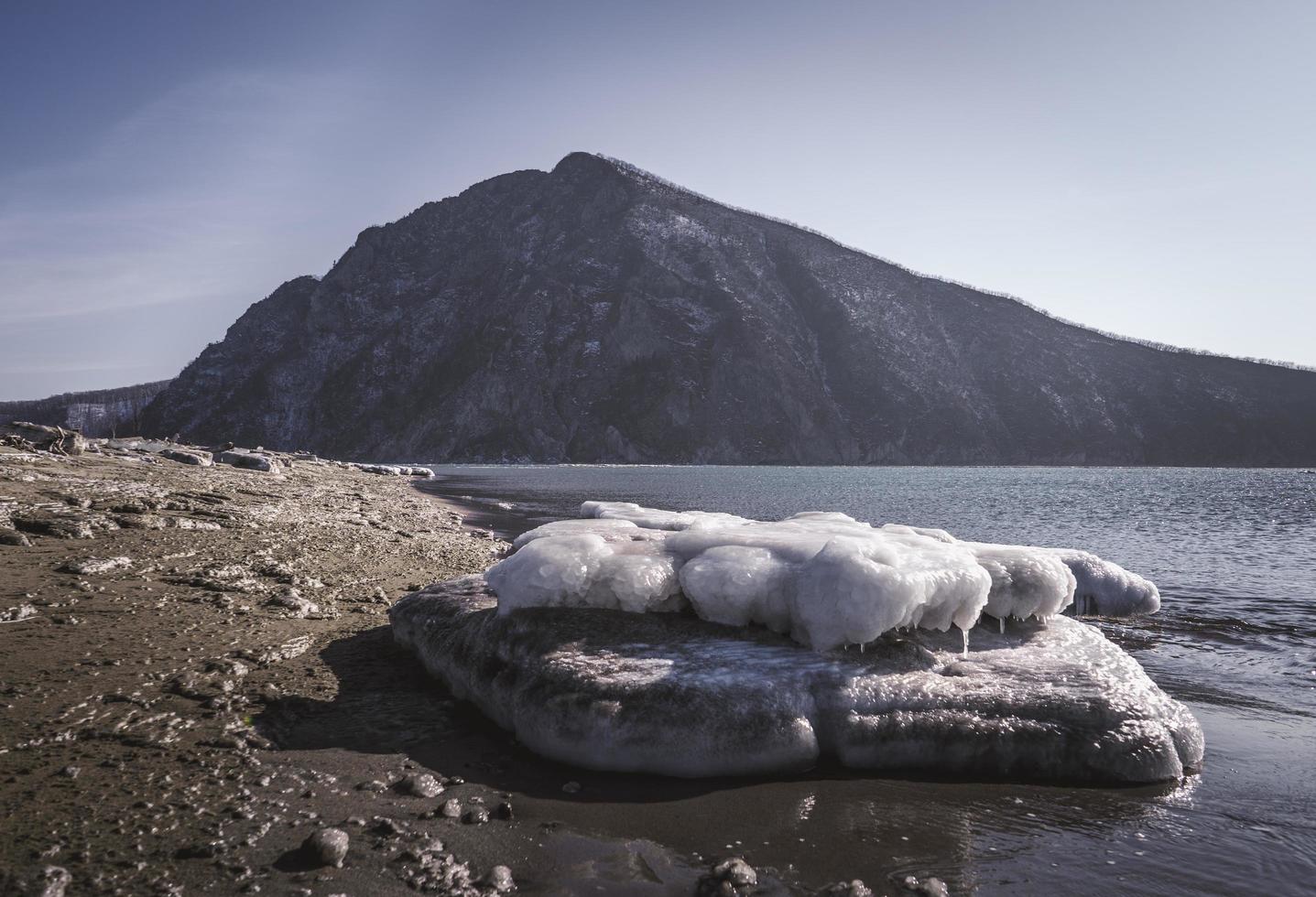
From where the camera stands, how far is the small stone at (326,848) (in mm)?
3740

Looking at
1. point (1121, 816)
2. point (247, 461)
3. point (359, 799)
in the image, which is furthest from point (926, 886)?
point (247, 461)

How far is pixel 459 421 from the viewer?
148375mm

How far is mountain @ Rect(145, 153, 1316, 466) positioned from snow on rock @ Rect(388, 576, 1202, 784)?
439ft

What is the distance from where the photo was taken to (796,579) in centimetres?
618

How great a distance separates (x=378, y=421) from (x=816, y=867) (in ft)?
557

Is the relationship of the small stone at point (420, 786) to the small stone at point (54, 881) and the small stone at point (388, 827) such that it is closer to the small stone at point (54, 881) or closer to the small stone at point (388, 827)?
the small stone at point (388, 827)

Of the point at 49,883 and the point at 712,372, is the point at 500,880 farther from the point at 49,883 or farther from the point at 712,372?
the point at 712,372

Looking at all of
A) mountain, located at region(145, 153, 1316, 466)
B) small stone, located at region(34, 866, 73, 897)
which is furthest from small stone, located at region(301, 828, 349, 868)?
mountain, located at region(145, 153, 1316, 466)

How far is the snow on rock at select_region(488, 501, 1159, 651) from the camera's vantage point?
229 inches

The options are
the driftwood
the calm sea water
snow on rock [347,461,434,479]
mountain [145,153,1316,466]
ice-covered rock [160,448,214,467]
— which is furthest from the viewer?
mountain [145,153,1316,466]

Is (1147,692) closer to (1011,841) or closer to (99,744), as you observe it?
(1011,841)

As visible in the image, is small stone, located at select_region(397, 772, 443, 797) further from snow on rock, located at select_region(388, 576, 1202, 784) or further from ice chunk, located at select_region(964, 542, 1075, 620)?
ice chunk, located at select_region(964, 542, 1075, 620)

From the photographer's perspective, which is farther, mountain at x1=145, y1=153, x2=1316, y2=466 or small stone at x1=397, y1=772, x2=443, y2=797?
mountain at x1=145, y1=153, x2=1316, y2=466

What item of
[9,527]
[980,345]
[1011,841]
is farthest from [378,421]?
[1011,841]
